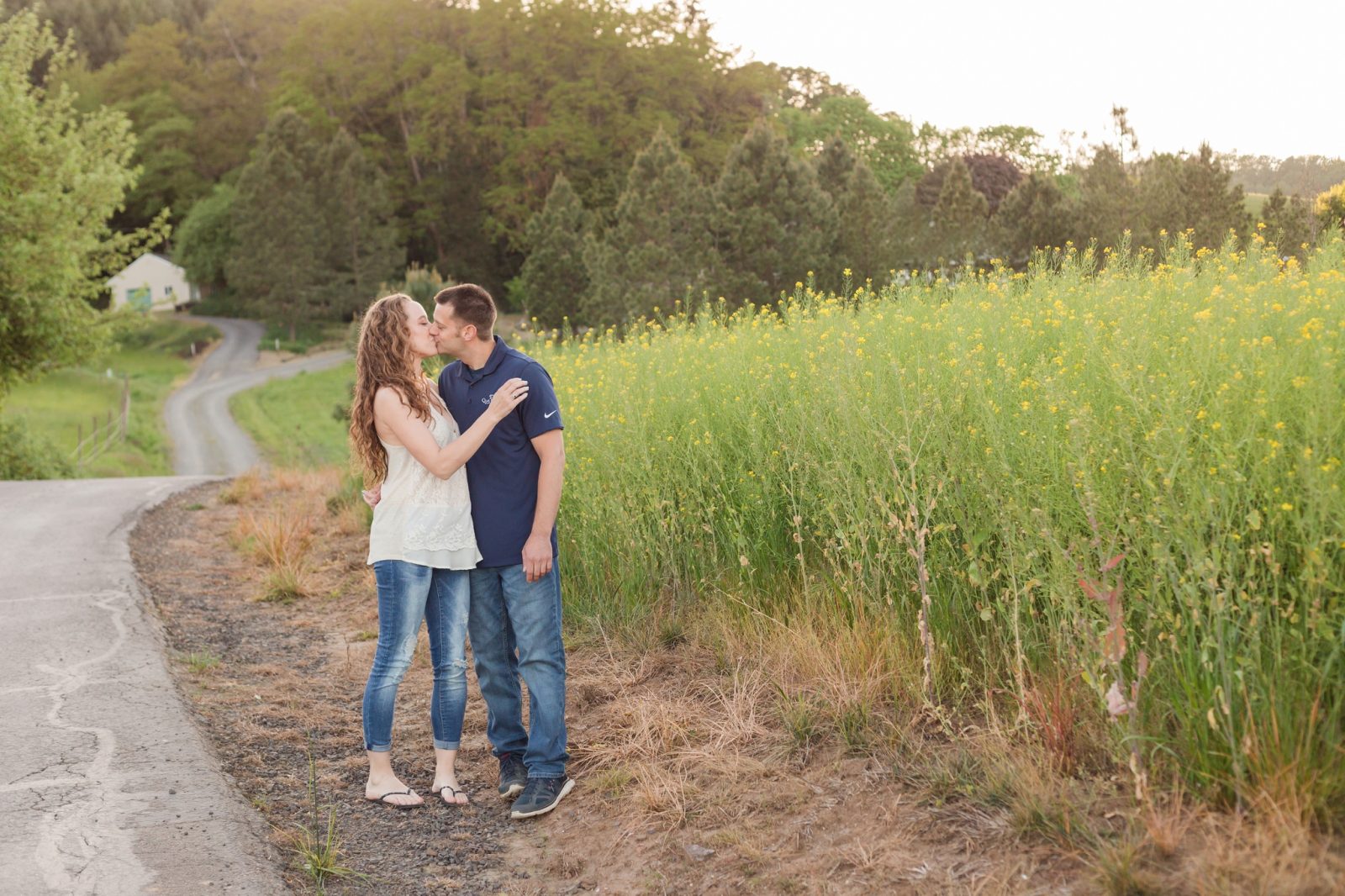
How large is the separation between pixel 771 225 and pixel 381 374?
26.4 m

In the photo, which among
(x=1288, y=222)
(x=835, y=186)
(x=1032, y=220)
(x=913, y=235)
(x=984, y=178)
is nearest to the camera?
(x=1288, y=222)

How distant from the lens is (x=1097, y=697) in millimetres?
3943

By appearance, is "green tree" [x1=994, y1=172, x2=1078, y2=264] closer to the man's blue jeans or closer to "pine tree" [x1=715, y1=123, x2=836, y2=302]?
"pine tree" [x1=715, y1=123, x2=836, y2=302]

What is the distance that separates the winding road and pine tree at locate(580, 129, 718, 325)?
22.1 m

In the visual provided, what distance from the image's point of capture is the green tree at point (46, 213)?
1848 centimetres

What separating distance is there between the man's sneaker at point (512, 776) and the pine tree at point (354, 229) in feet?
185

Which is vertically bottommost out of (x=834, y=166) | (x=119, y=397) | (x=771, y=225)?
(x=119, y=397)

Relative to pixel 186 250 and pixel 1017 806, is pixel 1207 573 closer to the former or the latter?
pixel 1017 806

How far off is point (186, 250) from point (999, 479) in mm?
73591

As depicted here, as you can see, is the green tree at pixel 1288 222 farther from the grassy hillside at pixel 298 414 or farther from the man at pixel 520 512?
the grassy hillside at pixel 298 414

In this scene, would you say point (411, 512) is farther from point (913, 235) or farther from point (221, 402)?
point (221, 402)

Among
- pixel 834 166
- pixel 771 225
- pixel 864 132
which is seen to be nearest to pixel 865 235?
pixel 771 225

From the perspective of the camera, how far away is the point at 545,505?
4.63 meters

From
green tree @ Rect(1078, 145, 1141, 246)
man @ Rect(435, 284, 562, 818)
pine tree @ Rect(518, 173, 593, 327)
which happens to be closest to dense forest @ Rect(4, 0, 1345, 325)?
pine tree @ Rect(518, 173, 593, 327)
